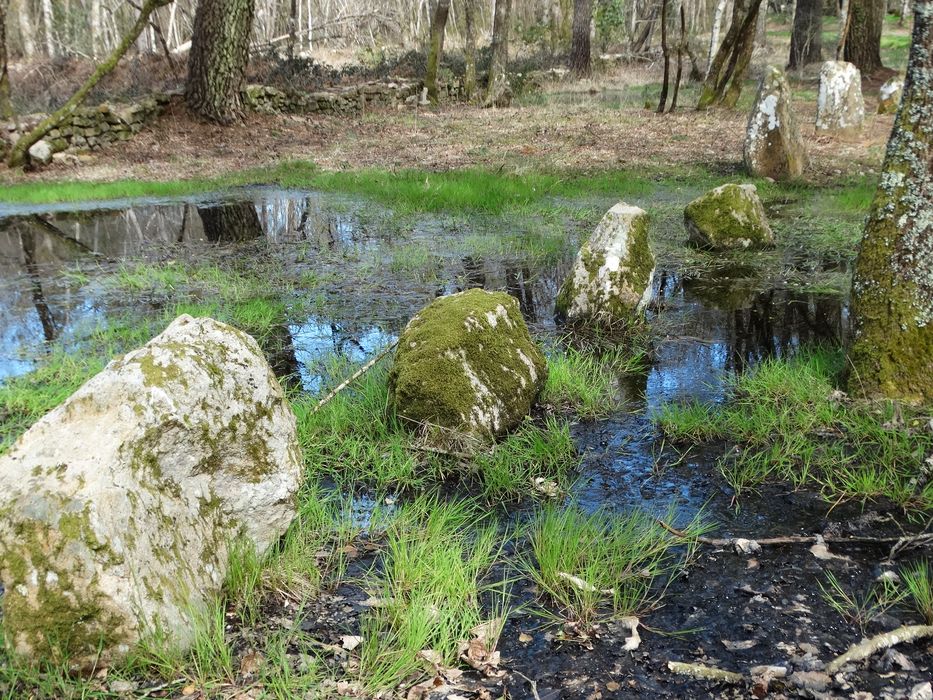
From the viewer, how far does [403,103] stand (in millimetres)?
22156

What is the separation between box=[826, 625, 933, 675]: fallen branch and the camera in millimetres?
2571

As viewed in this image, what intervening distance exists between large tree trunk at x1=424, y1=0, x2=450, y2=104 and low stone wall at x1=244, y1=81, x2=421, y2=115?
553 mm

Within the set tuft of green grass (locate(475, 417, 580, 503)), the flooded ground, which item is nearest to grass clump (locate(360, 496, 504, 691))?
the flooded ground

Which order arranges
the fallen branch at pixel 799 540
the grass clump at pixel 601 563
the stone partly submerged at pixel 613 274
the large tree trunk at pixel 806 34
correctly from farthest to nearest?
the large tree trunk at pixel 806 34 < the stone partly submerged at pixel 613 274 < the fallen branch at pixel 799 540 < the grass clump at pixel 601 563

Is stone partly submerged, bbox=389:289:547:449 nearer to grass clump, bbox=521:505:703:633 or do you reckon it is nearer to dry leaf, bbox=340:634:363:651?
grass clump, bbox=521:505:703:633

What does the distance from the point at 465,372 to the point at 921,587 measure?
2.65 metres

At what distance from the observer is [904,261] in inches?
172

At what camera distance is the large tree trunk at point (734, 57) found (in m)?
15.5

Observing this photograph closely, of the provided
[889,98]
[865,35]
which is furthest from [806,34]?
[889,98]

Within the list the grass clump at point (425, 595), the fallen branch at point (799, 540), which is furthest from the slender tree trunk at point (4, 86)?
the fallen branch at point (799, 540)

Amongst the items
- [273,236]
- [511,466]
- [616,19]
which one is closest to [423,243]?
[273,236]

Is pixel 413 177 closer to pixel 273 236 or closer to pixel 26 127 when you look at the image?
pixel 273 236

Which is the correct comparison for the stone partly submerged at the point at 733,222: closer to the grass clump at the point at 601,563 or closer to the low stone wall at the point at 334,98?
the grass clump at the point at 601,563

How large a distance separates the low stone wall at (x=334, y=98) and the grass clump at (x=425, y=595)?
58.1 feet
